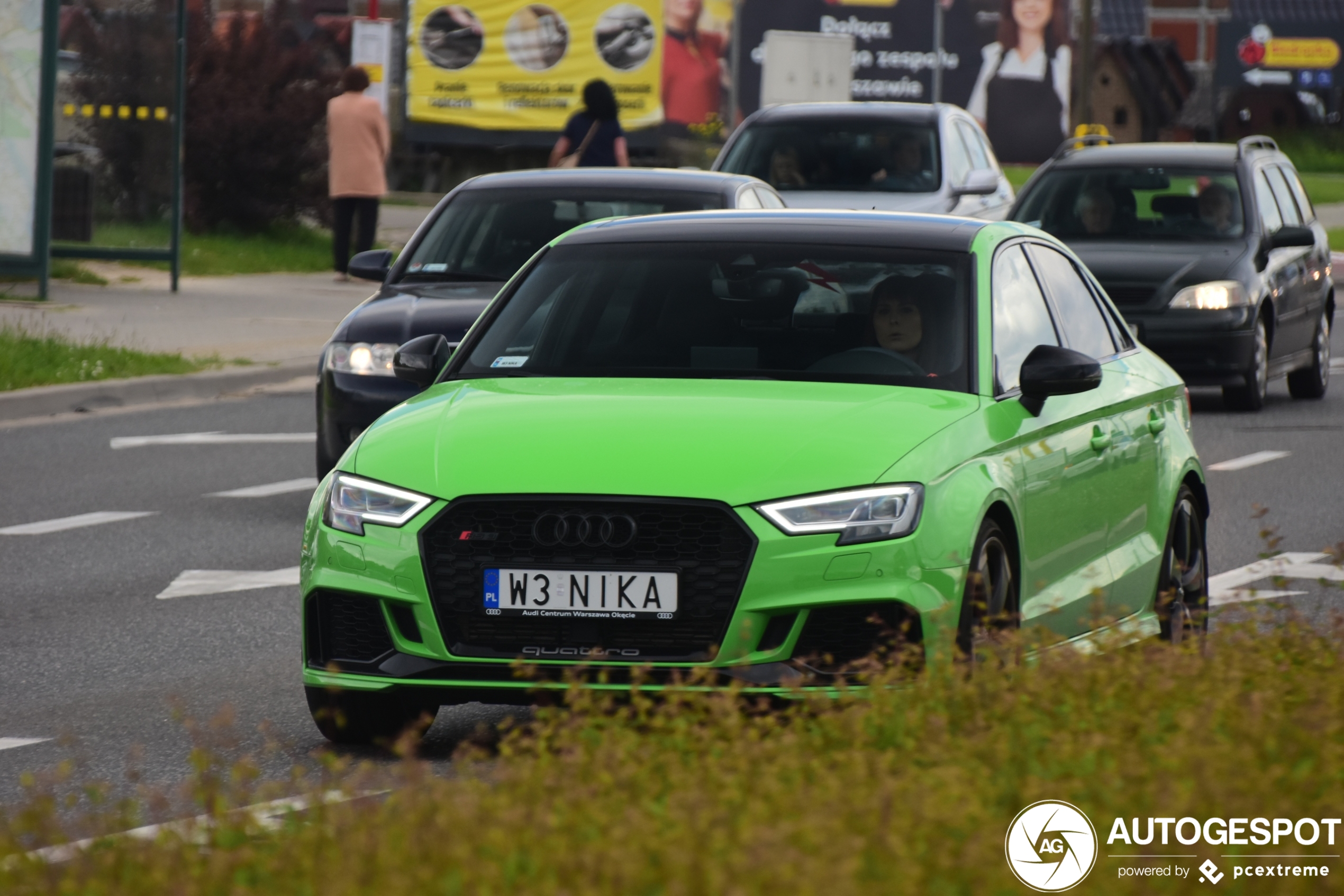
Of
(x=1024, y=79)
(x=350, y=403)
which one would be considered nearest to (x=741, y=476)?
(x=350, y=403)

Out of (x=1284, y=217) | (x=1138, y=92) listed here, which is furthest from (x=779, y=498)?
(x=1138, y=92)

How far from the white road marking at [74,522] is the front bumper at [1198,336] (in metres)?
6.96

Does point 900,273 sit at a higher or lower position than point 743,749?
higher

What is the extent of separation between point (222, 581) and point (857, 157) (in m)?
10.7

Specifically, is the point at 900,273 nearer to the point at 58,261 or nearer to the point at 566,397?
the point at 566,397

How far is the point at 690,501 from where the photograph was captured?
5.81m

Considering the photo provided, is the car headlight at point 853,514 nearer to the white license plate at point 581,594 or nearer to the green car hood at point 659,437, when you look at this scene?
the green car hood at point 659,437

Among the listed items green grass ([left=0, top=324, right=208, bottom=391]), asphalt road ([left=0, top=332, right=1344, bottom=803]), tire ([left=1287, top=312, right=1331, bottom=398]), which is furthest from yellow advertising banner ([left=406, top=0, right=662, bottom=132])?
asphalt road ([left=0, top=332, right=1344, bottom=803])

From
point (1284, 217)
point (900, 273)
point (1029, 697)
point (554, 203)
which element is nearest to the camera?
point (1029, 697)

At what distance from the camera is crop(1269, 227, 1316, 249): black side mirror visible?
52.4 feet

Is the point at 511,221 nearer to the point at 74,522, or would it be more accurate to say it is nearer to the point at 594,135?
the point at 74,522

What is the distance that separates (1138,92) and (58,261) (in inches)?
1884

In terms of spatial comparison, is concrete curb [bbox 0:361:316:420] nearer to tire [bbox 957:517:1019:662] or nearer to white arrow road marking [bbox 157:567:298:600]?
white arrow road marking [bbox 157:567:298:600]

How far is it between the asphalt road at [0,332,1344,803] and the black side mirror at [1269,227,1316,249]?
1.13 meters
